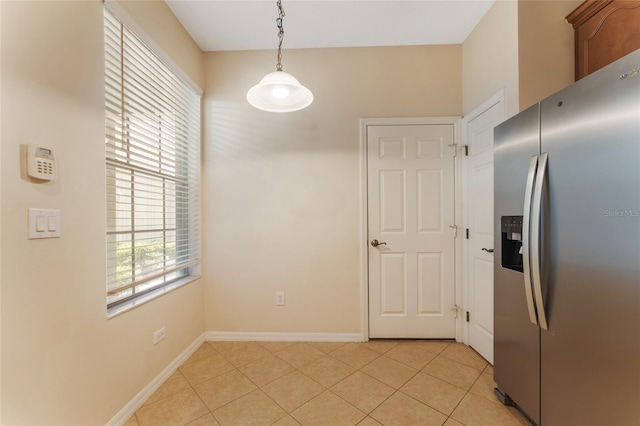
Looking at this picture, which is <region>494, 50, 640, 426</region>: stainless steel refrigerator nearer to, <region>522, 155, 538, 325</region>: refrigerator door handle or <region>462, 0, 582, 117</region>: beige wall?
<region>522, 155, 538, 325</region>: refrigerator door handle

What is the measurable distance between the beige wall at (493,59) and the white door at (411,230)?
15.0 inches

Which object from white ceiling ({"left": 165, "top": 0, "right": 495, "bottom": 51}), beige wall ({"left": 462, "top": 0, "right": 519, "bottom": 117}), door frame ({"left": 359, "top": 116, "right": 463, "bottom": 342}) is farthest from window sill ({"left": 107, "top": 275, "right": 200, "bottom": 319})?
beige wall ({"left": 462, "top": 0, "right": 519, "bottom": 117})

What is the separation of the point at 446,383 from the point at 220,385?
5.34 ft

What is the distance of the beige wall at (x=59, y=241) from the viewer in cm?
100

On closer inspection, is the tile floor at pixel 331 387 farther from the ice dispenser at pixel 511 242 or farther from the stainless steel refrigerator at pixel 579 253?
the ice dispenser at pixel 511 242

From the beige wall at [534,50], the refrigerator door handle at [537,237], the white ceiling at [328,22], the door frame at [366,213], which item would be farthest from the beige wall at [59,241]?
the beige wall at [534,50]

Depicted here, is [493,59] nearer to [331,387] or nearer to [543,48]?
[543,48]

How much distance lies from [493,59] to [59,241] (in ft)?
9.81

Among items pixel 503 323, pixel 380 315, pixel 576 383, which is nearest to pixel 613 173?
pixel 576 383

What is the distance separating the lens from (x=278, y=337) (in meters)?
2.50

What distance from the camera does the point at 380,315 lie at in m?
2.49

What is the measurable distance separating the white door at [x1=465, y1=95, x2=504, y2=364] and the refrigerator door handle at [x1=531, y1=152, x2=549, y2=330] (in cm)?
82

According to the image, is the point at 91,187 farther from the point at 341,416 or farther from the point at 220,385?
the point at 341,416

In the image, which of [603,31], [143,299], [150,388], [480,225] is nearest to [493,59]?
[603,31]
